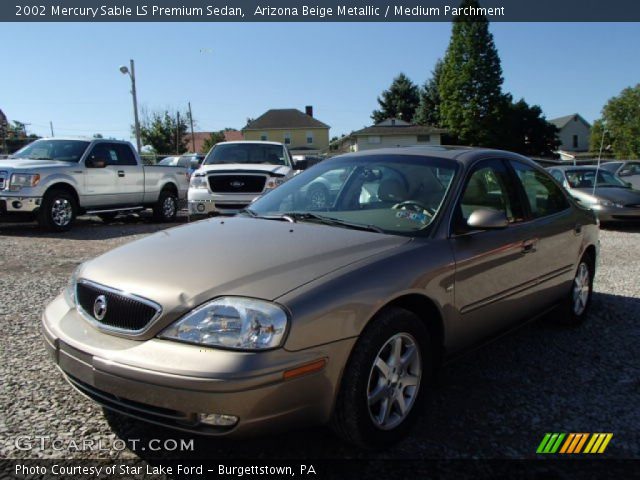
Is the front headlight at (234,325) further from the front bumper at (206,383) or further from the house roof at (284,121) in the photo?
the house roof at (284,121)

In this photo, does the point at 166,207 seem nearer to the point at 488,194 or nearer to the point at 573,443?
the point at 488,194

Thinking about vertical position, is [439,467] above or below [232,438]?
below

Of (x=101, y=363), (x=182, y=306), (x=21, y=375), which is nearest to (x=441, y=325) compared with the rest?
(x=182, y=306)

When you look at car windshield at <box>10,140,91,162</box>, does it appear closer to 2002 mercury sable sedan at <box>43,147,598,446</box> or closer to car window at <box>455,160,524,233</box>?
2002 mercury sable sedan at <box>43,147,598,446</box>

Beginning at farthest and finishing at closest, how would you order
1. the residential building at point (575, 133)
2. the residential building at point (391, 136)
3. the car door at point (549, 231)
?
the residential building at point (575, 133) < the residential building at point (391, 136) < the car door at point (549, 231)

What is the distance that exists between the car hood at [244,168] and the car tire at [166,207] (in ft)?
8.68

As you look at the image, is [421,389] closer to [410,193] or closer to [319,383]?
[319,383]

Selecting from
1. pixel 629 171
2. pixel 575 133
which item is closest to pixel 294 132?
pixel 575 133

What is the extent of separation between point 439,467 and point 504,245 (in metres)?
1.57

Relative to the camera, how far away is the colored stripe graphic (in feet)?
9.26

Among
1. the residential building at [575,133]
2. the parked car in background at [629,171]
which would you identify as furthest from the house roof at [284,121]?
the parked car in background at [629,171]

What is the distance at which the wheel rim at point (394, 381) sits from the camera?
2.66 metres

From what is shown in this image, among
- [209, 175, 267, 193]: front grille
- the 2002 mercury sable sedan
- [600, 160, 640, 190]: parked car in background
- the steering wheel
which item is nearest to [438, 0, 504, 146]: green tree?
[600, 160, 640, 190]: parked car in background

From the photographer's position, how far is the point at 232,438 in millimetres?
2258
